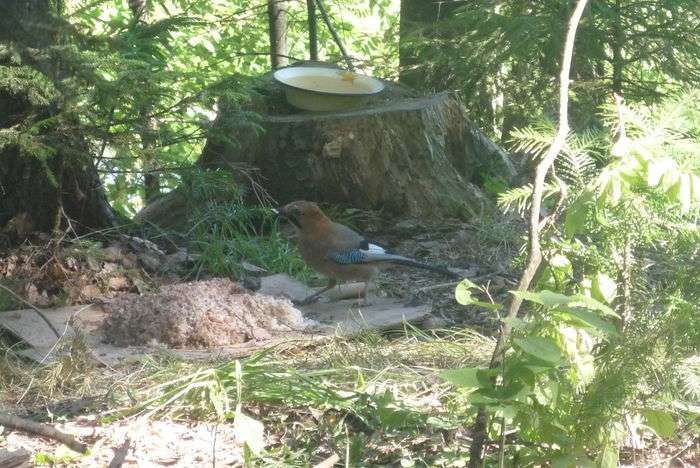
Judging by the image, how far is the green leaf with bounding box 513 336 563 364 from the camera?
2562 millimetres

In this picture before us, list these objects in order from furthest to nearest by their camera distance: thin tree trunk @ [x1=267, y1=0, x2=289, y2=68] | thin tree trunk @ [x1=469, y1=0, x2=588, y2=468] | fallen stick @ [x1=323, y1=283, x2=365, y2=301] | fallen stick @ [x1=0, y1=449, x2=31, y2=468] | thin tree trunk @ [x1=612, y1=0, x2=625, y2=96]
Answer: thin tree trunk @ [x1=267, y1=0, x2=289, y2=68] → thin tree trunk @ [x1=612, y1=0, x2=625, y2=96] → fallen stick @ [x1=323, y1=283, x2=365, y2=301] → fallen stick @ [x1=0, y1=449, x2=31, y2=468] → thin tree trunk @ [x1=469, y1=0, x2=588, y2=468]

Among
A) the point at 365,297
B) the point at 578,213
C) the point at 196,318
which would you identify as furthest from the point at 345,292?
the point at 578,213

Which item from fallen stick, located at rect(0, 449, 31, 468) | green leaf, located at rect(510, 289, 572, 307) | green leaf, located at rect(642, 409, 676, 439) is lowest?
fallen stick, located at rect(0, 449, 31, 468)

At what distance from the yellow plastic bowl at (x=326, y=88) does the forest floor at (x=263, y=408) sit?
4176 mm

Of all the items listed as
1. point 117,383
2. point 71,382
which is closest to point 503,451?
point 117,383

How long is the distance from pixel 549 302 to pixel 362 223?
19.8 ft

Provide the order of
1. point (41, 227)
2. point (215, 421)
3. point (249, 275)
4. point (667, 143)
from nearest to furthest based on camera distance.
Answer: point (667, 143) → point (215, 421) → point (41, 227) → point (249, 275)

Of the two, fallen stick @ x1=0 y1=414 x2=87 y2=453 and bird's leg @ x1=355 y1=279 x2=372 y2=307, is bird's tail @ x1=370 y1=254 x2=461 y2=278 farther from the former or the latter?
fallen stick @ x1=0 y1=414 x2=87 y2=453

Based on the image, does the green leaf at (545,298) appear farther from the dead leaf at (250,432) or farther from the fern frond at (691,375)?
the dead leaf at (250,432)

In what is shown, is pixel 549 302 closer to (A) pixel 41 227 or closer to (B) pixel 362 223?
(A) pixel 41 227

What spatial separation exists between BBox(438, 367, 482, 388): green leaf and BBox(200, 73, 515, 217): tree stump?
6.01 metres

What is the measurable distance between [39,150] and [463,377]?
12.1ft

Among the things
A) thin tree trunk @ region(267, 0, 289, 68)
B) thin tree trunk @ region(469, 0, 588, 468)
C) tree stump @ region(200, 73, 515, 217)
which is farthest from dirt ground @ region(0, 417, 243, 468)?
thin tree trunk @ region(267, 0, 289, 68)

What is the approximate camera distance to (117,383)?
4.39 metres
